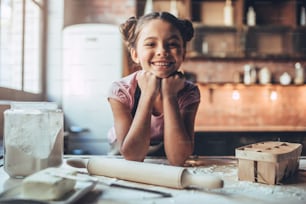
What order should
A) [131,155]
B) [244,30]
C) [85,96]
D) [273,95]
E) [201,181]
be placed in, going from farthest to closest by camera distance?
1. [273,95]
2. [244,30]
3. [85,96]
4. [131,155]
5. [201,181]

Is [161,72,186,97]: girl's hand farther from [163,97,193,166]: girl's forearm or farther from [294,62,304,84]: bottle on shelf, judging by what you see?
[294,62,304,84]: bottle on shelf

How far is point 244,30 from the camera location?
5.90 feet

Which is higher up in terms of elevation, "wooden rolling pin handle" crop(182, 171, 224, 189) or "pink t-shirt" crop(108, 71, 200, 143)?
"pink t-shirt" crop(108, 71, 200, 143)

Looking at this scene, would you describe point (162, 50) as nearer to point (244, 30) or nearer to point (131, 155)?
point (131, 155)

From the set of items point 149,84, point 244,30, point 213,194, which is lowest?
point 213,194

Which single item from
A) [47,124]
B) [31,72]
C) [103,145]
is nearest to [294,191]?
[47,124]

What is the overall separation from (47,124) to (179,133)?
195mm

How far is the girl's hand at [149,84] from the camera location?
504 mm

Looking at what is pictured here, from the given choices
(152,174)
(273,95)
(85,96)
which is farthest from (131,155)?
(273,95)

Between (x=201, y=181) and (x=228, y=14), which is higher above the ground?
(x=228, y=14)

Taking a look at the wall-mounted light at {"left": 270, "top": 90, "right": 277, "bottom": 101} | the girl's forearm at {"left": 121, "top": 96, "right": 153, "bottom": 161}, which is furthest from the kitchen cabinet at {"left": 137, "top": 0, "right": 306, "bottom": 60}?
the girl's forearm at {"left": 121, "top": 96, "right": 153, "bottom": 161}

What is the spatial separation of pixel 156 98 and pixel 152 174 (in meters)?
0.17

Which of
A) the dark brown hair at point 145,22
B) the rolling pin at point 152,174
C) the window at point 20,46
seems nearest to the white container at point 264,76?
the dark brown hair at point 145,22

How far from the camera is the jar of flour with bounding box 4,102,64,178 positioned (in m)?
0.37
